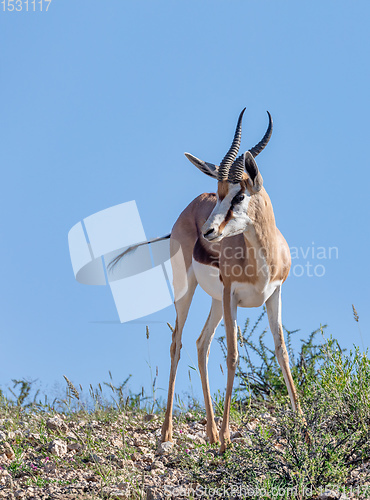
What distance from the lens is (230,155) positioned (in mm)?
5922

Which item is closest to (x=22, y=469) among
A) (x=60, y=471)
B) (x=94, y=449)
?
(x=60, y=471)

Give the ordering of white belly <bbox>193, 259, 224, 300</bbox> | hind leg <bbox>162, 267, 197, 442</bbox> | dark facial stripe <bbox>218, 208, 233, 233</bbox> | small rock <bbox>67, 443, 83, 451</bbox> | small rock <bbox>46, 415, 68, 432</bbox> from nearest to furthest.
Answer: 1. dark facial stripe <bbox>218, 208, 233, 233</bbox>
2. small rock <bbox>67, 443, 83, 451</bbox>
3. white belly <bbox>193, 259, 224, 300</bbox>
4. small rock <bbox>46, 415, 68, 432</bbox>
5. hind leg <bbox>162, 267, 197, 442</bbox>

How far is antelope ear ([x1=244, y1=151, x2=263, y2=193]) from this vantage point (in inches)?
227

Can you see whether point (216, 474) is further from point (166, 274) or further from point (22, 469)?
point (166, 274)

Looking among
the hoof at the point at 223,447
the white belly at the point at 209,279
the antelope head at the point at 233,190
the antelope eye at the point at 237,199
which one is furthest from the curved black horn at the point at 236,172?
the hoof at the point at 223,447

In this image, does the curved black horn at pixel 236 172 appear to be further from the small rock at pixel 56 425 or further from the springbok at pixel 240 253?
the small rock at pixel 56 425

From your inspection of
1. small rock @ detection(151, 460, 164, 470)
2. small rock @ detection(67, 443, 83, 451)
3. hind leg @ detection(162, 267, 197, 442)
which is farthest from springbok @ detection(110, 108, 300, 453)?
small rock @ detection(67, 443, 83, 451)

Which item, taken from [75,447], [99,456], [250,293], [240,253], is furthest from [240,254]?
[75,447]

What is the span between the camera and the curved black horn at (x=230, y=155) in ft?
19.2

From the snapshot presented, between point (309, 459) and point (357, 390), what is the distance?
5.60ft

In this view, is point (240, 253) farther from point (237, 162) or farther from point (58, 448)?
point (58, 448)

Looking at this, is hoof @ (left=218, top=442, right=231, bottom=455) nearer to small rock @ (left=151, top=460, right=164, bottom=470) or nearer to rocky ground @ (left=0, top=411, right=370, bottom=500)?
rocky ground @ (left=0, top=411, right=370, bottom=500)

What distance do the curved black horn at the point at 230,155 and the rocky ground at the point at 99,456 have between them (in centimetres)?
255

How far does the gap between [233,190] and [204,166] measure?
495 millimetres
